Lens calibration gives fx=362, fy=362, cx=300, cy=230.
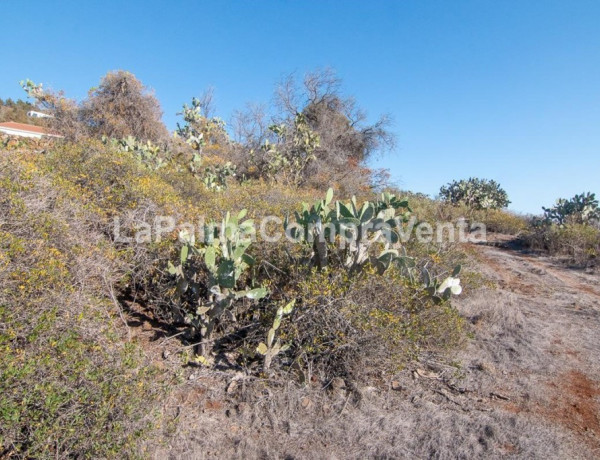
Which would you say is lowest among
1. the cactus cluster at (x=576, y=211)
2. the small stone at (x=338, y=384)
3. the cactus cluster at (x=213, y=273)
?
the small stone at (x=338, y=384)

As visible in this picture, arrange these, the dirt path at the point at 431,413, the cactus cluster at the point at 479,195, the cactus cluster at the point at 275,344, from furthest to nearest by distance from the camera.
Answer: the cactus cluster at the point at 479,195 → the cactus cluster at the point at 275,344 → the dirt path at the point at 431,413

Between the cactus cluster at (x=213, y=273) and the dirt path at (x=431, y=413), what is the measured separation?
510 millimetres

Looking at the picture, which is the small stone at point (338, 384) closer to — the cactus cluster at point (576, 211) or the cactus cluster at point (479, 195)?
the cactus cluster at point (576, 211)

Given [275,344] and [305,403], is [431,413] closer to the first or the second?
[305,403]

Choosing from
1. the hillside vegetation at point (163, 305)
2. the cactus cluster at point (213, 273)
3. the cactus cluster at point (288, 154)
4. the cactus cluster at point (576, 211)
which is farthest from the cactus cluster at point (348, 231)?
the cactus cluster at point (576, 211)

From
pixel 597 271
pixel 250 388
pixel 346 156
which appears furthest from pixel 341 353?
pixel 346 156

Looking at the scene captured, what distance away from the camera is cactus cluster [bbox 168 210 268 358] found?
111 inches

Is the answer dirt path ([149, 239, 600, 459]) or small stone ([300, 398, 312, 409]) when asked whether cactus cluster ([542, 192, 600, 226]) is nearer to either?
dirt path ([149, 239, 600, 459])

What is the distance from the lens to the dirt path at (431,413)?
7.10 ft

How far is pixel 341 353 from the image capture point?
2.73 m

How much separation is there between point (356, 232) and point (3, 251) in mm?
2602

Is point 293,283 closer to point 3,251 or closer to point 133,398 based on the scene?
point 133,398

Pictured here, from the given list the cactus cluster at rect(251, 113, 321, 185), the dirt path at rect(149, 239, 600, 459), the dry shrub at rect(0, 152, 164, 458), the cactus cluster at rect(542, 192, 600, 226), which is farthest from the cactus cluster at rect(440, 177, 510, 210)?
the dry shrub at rect(0, 152, 164, 458)

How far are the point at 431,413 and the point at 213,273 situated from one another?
6.17ft
